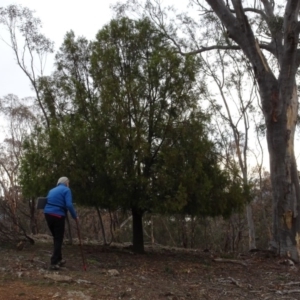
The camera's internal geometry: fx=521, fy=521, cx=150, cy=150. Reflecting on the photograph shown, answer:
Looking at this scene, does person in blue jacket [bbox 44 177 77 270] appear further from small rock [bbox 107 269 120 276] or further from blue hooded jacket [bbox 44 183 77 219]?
small rock [bbox 107 269 120 276]

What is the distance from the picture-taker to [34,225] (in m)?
24.8

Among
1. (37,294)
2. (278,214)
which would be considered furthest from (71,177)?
(278,214)

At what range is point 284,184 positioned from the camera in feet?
46.6

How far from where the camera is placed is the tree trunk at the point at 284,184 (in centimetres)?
1406

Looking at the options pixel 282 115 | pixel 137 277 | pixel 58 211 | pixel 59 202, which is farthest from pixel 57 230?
pixel 282 115

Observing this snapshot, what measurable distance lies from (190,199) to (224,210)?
3.87 feet

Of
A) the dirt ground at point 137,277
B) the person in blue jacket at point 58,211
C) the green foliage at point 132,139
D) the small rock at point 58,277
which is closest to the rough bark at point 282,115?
the dirt ground at point 137,277

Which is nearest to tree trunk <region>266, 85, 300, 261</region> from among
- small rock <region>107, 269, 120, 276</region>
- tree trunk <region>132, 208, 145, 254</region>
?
tree trunk <region>132, 208, 145, 254</region>

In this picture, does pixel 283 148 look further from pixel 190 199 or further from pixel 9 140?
pixel 9 140

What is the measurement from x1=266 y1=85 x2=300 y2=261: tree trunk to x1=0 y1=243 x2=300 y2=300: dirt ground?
2.42 feet

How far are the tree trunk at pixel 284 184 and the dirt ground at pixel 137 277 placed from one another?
74 cm

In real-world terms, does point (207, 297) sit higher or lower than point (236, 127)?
lower

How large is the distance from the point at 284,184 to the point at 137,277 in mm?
6374

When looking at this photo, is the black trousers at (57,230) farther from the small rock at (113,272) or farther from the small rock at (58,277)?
the small rock at (113,272)
